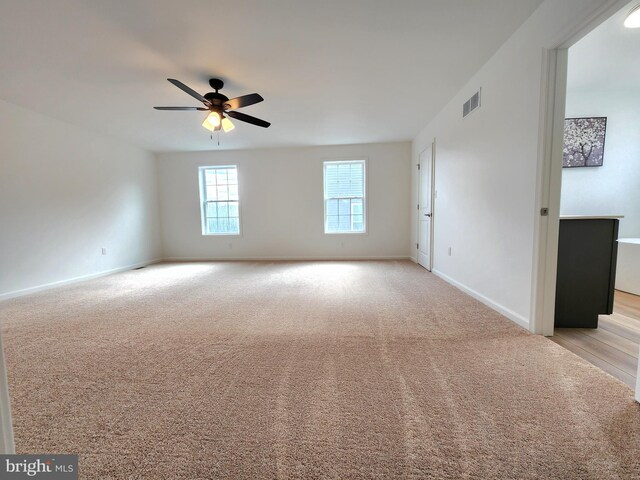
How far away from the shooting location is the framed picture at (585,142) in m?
3.34

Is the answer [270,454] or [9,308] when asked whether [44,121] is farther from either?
[270,454]

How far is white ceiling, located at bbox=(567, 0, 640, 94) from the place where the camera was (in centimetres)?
218

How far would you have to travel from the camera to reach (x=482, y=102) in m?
2.58

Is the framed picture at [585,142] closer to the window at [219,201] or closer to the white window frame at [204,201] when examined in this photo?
the white window frame at [204,201]

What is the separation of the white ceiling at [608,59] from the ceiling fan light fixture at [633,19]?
0.18 ft

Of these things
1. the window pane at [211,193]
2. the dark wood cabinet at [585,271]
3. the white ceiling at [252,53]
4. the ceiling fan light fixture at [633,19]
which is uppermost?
the ceiling fan light fixture at [633,19]

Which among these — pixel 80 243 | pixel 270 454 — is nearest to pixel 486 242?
pixel 270 454

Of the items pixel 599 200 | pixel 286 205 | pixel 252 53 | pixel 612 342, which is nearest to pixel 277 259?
pixel 286 205

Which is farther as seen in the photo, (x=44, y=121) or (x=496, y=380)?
(x=44, y=121)

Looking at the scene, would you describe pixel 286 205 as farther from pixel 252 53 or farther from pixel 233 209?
pixel 252 53

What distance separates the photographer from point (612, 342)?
1766 mm

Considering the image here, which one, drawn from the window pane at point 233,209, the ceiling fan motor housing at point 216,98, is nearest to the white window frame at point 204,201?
the window pane at point 233,209

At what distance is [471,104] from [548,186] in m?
1.49

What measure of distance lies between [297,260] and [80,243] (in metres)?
3.84
